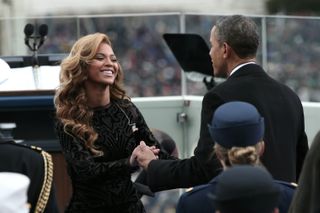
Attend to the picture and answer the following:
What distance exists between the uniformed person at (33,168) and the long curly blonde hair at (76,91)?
0.73 m

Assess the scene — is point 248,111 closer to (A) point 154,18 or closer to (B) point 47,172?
(B) point 47,172

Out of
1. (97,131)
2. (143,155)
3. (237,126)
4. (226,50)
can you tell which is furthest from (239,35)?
(237,126)

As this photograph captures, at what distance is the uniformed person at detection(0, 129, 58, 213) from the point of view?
3723 millimetres

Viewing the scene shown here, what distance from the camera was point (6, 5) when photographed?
1362cm

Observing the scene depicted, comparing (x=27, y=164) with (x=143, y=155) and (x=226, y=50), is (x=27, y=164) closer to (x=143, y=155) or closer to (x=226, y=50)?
(x=143, y=155)

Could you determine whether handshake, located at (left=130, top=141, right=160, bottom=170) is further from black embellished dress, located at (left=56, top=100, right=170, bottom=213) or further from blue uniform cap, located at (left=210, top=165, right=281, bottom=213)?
blue uniform cap, located at (left=210, top=165, right=281, bottom=213)

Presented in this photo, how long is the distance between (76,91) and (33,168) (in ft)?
3.24

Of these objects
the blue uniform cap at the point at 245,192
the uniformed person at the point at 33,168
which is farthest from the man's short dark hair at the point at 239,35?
the blue uniform cap at the point at 245,192

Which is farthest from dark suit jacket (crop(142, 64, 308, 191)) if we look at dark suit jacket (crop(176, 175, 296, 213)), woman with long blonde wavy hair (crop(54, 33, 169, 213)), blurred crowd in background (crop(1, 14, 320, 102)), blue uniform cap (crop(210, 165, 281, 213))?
blurred crowd in background (crop(1, 14, 320, 102))

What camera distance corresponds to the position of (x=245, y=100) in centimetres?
418

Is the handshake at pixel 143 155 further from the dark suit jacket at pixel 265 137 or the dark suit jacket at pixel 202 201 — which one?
the dark suit jacket at pixel 202 201

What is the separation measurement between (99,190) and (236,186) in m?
1.95

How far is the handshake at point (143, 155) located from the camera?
4.32 meters

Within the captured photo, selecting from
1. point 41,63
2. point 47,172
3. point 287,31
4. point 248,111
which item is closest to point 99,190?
point 47,172
